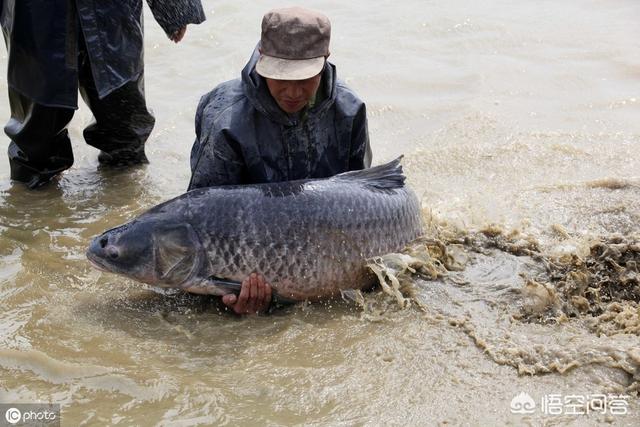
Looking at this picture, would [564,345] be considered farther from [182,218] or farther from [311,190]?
[182,218]

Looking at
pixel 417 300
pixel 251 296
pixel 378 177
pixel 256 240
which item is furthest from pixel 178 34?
pixel 417 300

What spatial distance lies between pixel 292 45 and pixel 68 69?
1.80 metres

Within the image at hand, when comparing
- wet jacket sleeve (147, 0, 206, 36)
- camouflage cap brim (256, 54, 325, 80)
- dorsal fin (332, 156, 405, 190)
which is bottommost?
dorsal fin (332, 156, 405, 190)

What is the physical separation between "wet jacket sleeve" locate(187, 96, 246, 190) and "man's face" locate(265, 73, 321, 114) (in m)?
0.35

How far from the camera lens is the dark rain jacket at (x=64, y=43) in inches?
188

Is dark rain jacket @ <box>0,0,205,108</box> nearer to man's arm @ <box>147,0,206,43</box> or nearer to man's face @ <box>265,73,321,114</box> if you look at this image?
man's arm @ <box>147,0,206,43</box>

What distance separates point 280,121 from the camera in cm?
413

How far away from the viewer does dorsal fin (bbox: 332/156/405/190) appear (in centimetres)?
414

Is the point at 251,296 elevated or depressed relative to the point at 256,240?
depressed

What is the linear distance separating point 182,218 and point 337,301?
893mm

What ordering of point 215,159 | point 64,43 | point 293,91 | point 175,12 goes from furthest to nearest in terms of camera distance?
point 175,12 → point 64,43 → point 215,159 → point 293,91
